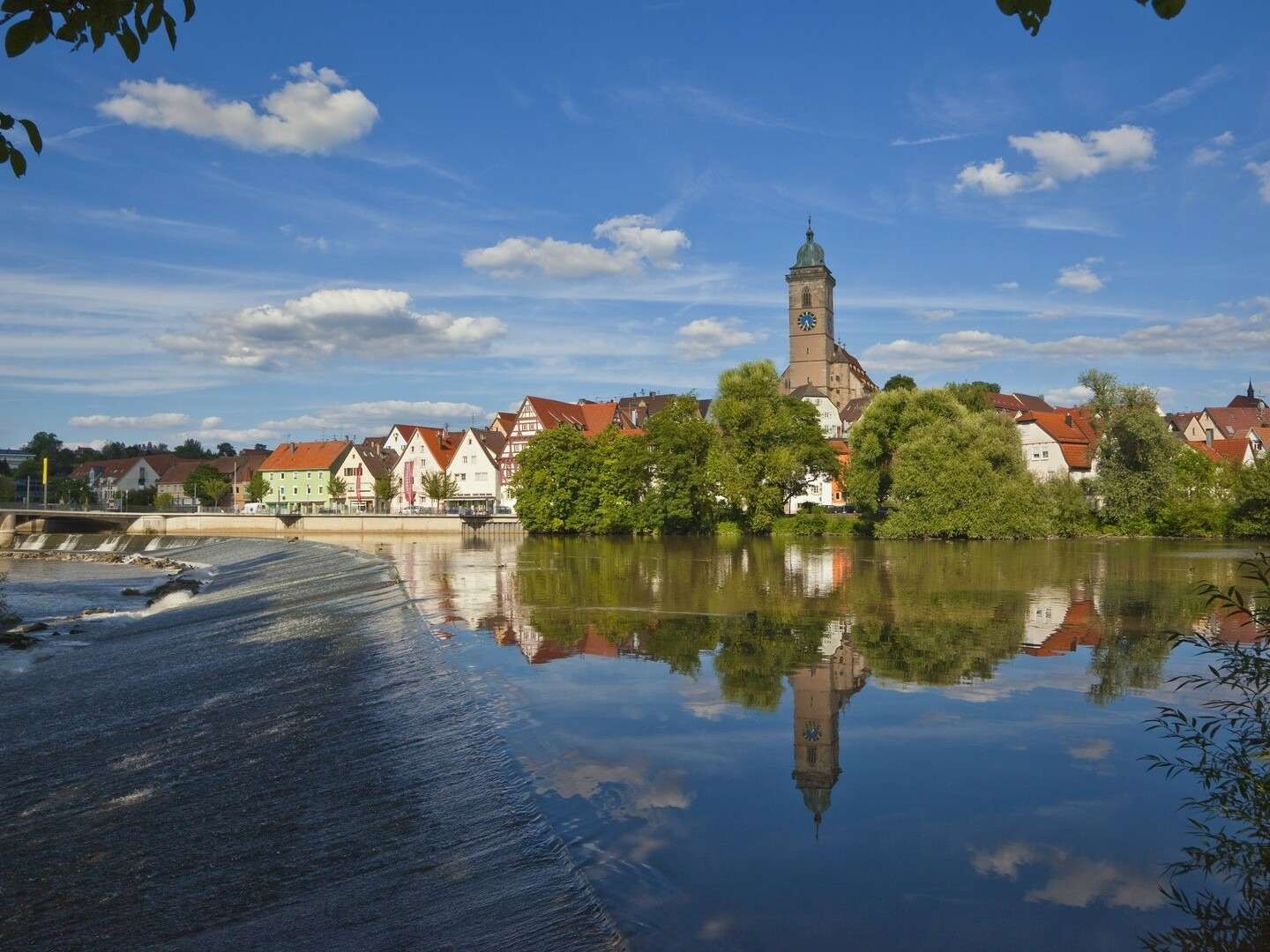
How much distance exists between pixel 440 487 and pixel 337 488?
2395cm

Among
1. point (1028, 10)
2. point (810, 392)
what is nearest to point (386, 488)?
point (810, 392)

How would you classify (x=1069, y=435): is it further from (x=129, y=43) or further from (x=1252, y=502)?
(x=129, y=43)

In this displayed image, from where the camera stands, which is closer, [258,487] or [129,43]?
[129,43]

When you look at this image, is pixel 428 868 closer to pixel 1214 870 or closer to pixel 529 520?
pixel 1214 870

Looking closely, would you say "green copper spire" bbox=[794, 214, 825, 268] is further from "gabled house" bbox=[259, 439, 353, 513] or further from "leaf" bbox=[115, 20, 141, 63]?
"leaf" bbox=[115, 20, 141, 63]

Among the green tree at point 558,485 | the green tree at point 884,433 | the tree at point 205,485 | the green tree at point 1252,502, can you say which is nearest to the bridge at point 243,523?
the green tree at point 558,485

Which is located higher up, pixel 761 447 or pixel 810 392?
pixel 810 392

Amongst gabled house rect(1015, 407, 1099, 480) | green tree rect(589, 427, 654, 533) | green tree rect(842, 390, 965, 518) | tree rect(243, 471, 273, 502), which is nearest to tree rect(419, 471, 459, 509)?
green tree rect(589, 427, 654, 533)

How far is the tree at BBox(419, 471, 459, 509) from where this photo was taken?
102062 mm

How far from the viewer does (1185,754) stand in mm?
10398

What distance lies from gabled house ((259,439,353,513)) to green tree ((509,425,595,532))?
5586 centimetres

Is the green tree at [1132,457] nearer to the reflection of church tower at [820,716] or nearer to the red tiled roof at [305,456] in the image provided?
the reflection of church tower at [820,716]

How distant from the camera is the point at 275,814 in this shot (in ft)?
27.9

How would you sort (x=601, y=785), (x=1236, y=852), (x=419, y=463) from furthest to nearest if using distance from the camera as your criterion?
(x=419, y=463) → (x=601, y=785) → (x=1236, y=852)
